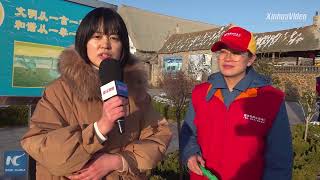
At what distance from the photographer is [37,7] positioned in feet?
9.27

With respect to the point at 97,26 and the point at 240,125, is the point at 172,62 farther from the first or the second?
the point at 97,26

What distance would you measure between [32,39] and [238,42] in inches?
57.5

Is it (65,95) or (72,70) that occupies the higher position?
(72,70)

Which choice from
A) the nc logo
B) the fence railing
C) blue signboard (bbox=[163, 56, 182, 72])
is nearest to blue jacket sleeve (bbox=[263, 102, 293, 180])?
the nc logo

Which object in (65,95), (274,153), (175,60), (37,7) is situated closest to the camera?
(65,95)

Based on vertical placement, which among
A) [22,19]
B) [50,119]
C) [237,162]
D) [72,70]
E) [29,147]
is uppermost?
[22,19]

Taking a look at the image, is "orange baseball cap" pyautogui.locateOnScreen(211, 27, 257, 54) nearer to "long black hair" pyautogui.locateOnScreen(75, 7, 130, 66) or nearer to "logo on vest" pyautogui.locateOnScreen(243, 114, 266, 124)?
"logo on vest" pyautogui.locateOnScreen(243, 114, 266, 124)

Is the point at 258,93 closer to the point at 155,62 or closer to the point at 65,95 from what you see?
the point at 65,95

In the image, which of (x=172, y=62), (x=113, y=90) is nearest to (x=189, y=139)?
(x=113, y=90)

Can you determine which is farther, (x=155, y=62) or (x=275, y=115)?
(x=155, y=62)

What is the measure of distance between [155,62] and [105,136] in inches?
1284

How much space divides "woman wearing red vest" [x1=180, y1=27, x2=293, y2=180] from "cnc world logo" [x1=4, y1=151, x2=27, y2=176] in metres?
1.20

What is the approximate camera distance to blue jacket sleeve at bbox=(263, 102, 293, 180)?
101 inches

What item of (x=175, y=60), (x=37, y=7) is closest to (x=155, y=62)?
(x=175, y=60)
